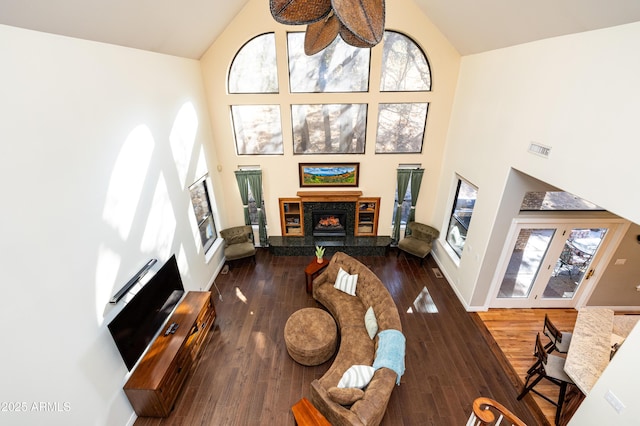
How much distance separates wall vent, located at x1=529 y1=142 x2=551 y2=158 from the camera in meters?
3.52

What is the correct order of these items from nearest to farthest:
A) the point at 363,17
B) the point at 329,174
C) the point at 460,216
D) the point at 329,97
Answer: the point at 363,17
the point at 329,97
the point at 460,216
the point at 329,174

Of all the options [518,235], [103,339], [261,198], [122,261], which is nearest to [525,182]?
[518,235]

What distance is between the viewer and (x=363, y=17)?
1.37 metres

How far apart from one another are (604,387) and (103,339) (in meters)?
5.40

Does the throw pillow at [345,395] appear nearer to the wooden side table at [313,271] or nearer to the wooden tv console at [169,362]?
the wooden tv console at [169,362]

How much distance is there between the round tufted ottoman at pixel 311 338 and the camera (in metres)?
4.30

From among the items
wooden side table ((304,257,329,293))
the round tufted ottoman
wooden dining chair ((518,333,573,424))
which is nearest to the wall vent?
wooden dining chair ((518,333,573,424))

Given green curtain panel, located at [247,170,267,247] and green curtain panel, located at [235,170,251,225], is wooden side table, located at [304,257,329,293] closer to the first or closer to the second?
green curtain panel, located at [247,170,267,247]

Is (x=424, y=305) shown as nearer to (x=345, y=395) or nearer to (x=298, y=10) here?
(x=345, y=395)

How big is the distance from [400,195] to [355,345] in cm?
398

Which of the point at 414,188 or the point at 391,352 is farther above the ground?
the point at 414,188

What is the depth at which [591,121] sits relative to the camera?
2914 mm

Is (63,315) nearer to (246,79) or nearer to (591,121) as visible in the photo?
(246,79)

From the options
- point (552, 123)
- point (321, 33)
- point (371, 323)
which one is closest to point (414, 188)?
point (552, 123)
